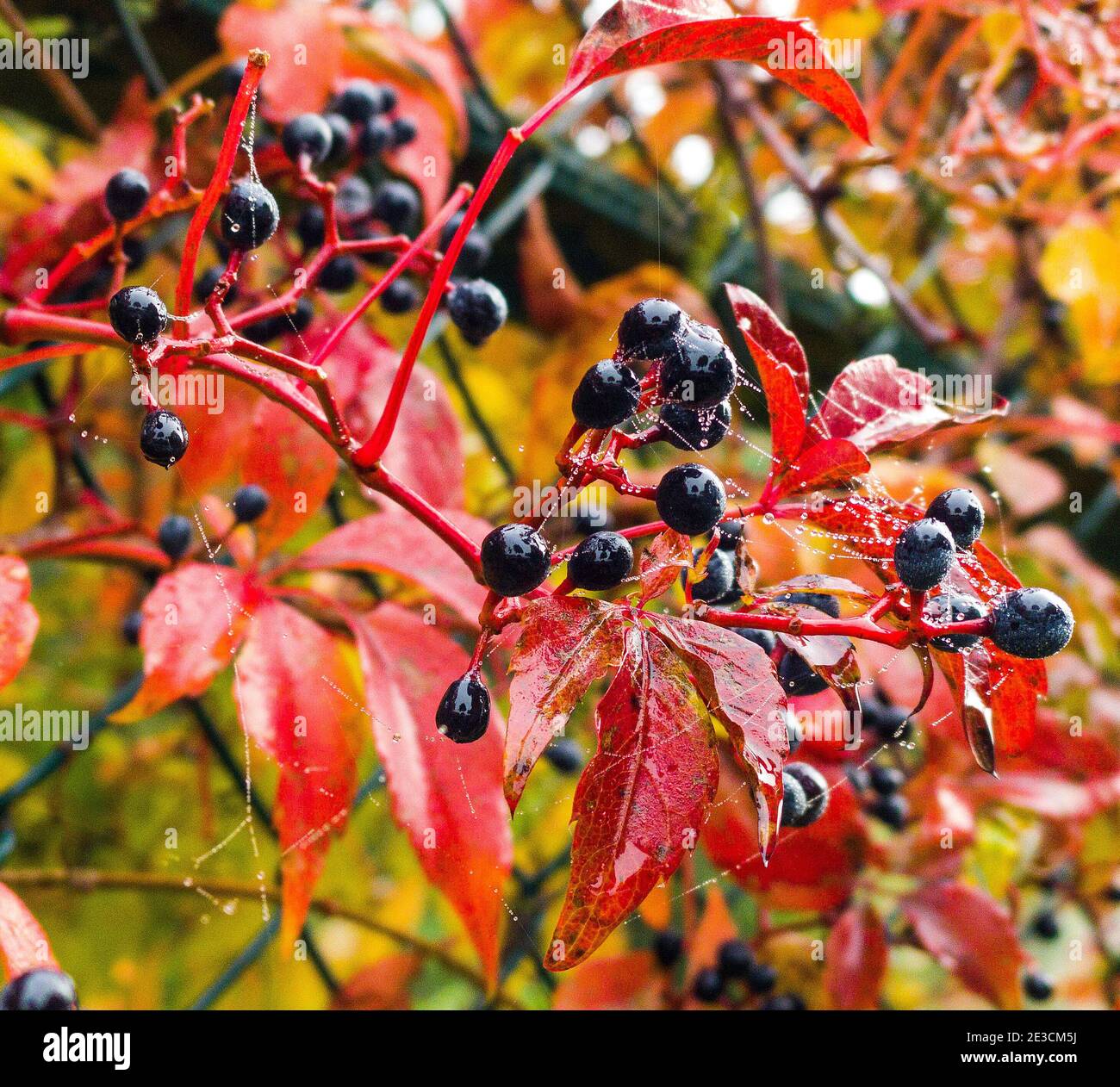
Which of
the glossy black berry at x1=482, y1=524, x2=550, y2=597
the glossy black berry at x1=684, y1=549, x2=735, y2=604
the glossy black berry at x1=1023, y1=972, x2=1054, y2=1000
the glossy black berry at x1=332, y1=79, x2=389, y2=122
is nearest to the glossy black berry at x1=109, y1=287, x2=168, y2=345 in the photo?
the glossy black berry at x1=482, y1=524, x2=550, y2=597

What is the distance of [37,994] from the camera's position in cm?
48

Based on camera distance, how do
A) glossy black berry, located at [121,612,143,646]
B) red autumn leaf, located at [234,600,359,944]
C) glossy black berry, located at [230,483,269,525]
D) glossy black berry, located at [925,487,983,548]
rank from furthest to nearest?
glossy black berry, located at [121,612,143,646], glossy black berry, located at [230,483,269,525], red autumn leaf, located at [234,600,359,944], glossy black berry, located at [925,487,983,548]

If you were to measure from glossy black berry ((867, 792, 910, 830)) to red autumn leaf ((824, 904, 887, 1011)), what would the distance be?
87 millimetres

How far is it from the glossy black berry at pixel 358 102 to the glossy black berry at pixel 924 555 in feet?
2.10

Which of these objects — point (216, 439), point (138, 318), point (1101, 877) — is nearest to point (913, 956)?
point (1101, 877)

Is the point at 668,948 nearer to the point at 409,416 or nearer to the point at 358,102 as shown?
the point at 409,416

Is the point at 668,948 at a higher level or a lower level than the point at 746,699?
lower

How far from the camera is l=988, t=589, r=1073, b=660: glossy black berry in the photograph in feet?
1.64

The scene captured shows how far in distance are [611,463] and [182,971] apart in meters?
1.27

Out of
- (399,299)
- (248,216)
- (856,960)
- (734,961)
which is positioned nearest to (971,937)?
(856,960)

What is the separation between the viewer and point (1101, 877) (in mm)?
Answer: 1385

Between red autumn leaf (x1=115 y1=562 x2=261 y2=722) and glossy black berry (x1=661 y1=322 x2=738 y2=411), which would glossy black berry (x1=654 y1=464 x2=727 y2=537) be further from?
red autumn leaf (x1=115 y1=562 x2=261 y2=722)

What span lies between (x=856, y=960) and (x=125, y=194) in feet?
2.91
